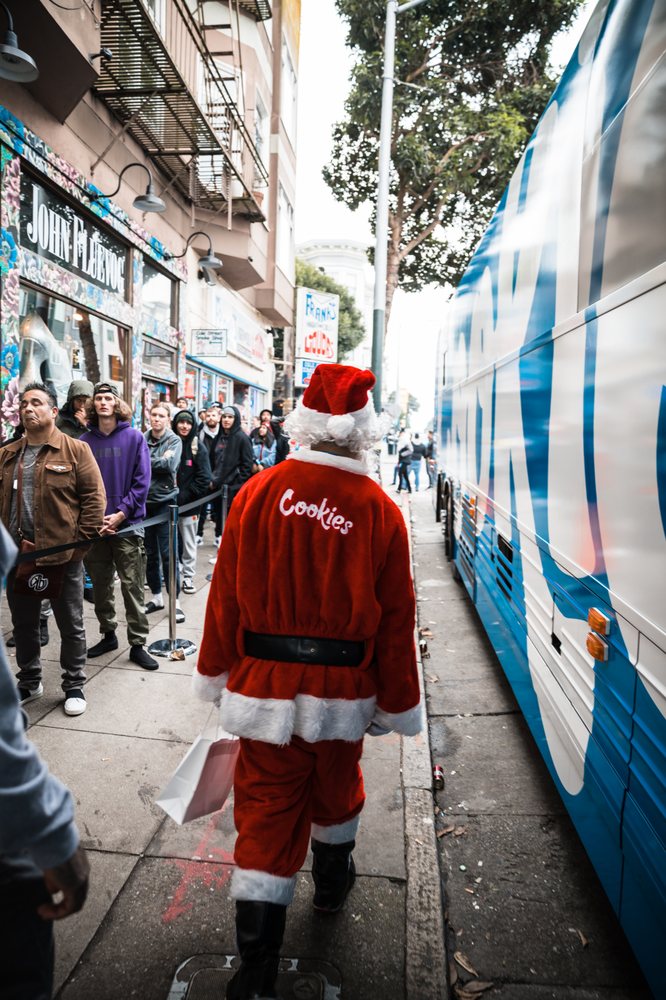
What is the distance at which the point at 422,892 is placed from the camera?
2.63m

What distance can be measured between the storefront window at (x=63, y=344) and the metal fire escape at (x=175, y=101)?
2868mm

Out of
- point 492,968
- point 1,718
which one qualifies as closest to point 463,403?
point 492,968

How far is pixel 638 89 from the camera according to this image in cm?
220

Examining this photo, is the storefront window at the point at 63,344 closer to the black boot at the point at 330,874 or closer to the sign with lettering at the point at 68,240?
the sign with lettering at the point at 68,240

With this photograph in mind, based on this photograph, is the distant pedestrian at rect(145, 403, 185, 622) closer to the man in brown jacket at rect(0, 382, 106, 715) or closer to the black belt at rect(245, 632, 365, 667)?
the man in brown jacket at rect(0, 382, 106, 715)

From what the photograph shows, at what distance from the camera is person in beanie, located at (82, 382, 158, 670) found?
472 centimetres

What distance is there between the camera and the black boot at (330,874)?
2.33 m

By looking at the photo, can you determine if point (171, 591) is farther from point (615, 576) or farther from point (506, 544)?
point (615, 576)

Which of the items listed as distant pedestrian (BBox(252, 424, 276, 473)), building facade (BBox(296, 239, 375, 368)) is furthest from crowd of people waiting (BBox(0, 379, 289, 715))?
building facade (BBox(296, 239, 375, 368))

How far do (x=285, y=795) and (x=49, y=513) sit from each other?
2.64 m

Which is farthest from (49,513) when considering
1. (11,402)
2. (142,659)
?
(11,402)

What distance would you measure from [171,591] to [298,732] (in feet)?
10.8

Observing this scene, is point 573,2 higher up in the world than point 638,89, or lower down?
higher up

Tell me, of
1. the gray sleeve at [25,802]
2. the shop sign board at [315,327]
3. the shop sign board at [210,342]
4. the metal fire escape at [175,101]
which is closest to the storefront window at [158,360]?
the shop sign board at [210,342]
